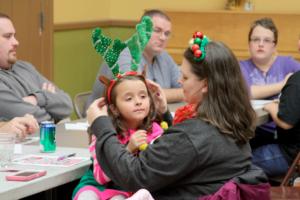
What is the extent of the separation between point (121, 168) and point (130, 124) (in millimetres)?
475

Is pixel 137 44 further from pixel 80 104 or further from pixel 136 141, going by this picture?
pixel 80 104

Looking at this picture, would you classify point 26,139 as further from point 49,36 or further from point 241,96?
point 49,36

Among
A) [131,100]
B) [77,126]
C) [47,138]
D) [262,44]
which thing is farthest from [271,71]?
[131,100]

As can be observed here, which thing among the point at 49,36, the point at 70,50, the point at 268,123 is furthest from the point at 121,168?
the point at 70,50

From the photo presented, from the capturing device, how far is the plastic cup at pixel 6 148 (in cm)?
309

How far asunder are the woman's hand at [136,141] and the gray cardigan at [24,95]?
5.10 feet

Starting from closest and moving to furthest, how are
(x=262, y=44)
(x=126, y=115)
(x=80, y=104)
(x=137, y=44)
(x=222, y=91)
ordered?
(x=222, y=91) < (x=126, y=115) < (x=137, y=44) < (x=80, y=104) < (x=262, y=44)

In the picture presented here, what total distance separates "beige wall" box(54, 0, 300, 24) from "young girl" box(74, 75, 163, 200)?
4.43 meters

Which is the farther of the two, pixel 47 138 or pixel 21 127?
pixel 21 127

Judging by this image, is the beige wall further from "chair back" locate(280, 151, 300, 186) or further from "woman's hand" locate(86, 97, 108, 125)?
"woman's hand" locate(86, 97, 108, 125)

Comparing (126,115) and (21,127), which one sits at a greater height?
(126,115)

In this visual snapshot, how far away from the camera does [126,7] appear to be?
8445 millimetres

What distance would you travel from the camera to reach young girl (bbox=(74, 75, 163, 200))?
2922mm

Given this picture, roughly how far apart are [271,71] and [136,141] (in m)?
3.02
